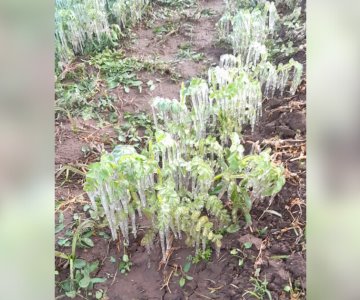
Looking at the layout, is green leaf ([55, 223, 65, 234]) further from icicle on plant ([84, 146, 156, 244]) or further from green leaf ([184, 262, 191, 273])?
green leaf ([184, 262, 191, 273])

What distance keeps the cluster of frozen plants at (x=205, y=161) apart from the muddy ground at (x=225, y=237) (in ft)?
0.11

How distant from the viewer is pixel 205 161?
5.02 ft

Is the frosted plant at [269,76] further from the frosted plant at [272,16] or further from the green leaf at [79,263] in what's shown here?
the green leaf at [79,263]

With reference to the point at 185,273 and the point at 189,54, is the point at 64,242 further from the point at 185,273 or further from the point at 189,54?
the point at 189,54

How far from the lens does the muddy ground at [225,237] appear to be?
1463 millimetres

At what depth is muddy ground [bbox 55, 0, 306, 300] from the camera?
1463 mm

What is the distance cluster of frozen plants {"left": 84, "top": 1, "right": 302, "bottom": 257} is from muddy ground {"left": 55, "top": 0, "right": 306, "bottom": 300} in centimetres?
3

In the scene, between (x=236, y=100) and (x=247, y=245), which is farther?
(x=236, y=100)

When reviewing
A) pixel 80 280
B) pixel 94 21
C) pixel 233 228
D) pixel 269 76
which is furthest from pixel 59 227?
pixel 269 76

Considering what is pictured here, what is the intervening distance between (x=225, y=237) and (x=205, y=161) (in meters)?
0.22

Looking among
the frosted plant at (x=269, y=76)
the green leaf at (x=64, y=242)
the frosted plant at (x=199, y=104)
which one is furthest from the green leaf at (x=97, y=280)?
the frosted plant at (x=269, y=76)

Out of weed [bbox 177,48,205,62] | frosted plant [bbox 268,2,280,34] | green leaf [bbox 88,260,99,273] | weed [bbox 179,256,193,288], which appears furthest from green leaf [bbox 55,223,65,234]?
frosted plant [bbox 268,2,280,34]
